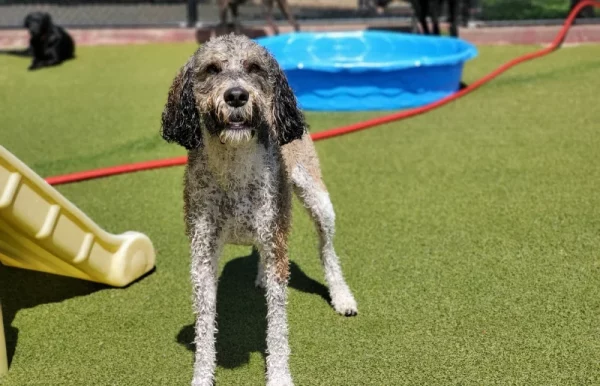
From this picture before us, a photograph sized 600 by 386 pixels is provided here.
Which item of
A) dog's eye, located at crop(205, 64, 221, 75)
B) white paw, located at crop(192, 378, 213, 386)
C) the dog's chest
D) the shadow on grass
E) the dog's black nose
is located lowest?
the shadow on grass

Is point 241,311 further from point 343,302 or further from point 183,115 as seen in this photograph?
point 183,115

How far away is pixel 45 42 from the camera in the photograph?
33.1 feet

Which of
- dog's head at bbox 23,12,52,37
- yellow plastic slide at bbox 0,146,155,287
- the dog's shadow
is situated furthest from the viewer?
dog's head at bbox 23,12,52,37

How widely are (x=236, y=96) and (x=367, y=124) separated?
4609 millimetres

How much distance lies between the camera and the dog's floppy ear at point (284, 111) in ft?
8.48

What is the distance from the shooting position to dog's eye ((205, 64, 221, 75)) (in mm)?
2473

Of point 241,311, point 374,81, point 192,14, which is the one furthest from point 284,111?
point 192,14

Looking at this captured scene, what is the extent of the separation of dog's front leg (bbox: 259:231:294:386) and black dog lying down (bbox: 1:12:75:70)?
8563 millimetres

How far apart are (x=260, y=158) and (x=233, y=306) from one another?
123 cm

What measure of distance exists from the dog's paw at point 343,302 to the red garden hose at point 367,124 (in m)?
2.74

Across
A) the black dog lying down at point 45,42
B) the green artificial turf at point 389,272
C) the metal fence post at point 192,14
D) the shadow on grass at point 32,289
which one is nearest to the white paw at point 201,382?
the green artificial turf at point 389,272

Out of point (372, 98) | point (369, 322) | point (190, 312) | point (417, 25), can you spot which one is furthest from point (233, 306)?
point (417, 25)

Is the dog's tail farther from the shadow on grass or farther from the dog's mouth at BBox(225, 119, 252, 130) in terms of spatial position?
the dog's mouth at BBox(225, 119, 252, 130)

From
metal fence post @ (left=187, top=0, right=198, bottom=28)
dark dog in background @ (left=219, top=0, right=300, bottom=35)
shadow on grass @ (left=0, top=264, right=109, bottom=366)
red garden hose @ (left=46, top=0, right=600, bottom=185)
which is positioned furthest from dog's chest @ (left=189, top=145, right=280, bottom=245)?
metal fence post @ (left=187, top=0, right=198, bottom=28)
